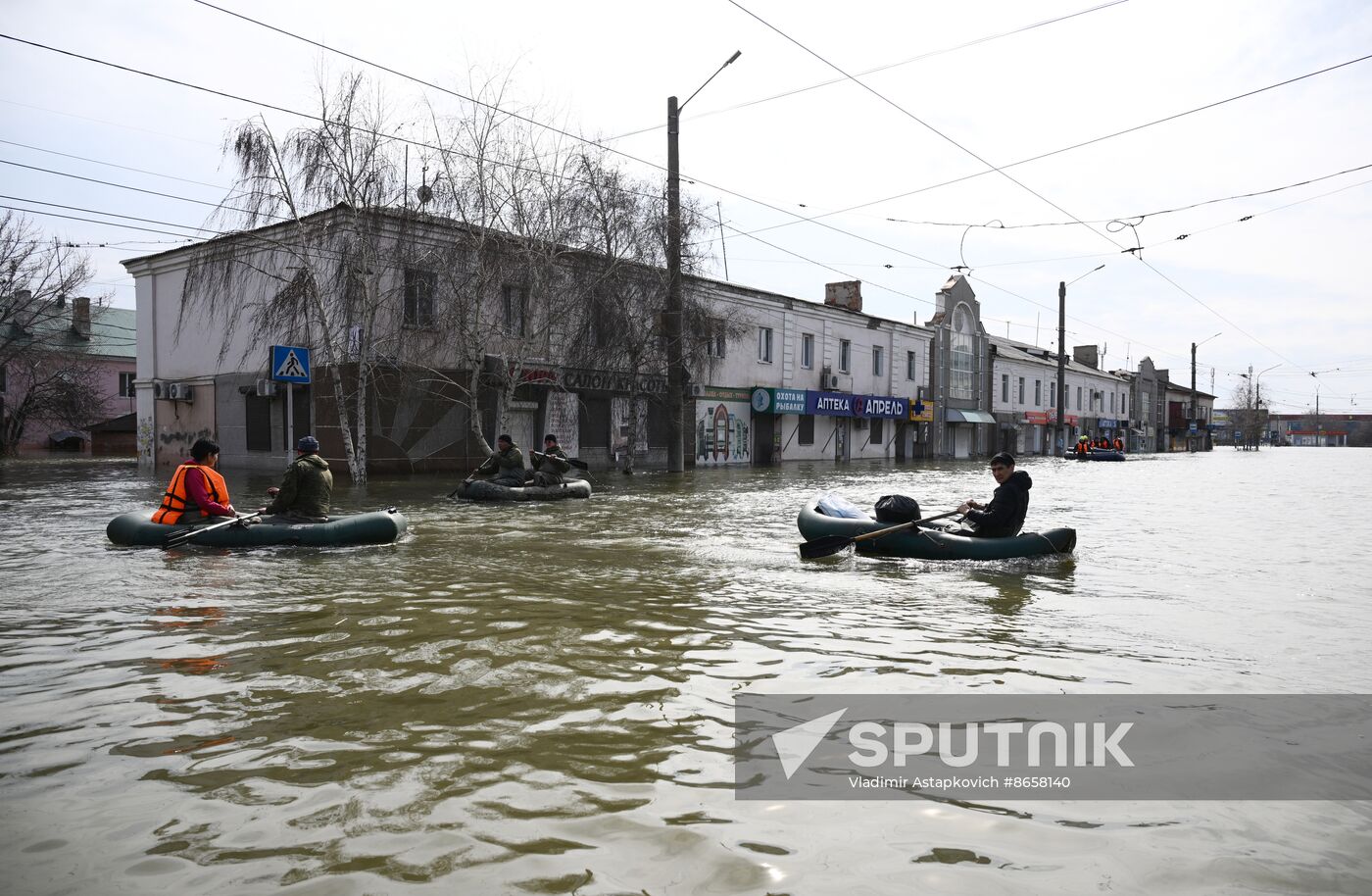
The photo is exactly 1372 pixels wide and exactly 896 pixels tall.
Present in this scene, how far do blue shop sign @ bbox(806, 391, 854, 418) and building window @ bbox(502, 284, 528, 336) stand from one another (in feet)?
54.3

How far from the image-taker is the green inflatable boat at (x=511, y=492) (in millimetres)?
16984

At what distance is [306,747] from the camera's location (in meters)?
4.26

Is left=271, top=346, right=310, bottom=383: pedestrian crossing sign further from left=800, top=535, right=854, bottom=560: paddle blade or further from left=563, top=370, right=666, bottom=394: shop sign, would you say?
left=800, top=535, right=854, bottom=560: paddle blade

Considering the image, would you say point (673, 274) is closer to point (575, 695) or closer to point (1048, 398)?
point (575, 695)

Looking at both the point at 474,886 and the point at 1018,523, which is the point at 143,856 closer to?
the point at 474,886

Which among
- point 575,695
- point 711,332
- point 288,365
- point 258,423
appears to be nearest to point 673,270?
point 711,332

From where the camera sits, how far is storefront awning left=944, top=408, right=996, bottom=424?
5012cm

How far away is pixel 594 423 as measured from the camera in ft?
95.9

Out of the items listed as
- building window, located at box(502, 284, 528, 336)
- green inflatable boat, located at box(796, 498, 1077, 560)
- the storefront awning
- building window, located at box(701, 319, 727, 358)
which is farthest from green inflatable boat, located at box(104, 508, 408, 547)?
the storefront awning

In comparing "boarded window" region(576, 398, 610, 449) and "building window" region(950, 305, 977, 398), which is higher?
"building window" region(950, 305, 977, 398)

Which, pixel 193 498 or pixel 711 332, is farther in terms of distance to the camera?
pixel 711 332

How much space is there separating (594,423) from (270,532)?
1879 cm

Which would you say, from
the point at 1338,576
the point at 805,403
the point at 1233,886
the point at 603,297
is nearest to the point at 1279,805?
the point at 1233,886

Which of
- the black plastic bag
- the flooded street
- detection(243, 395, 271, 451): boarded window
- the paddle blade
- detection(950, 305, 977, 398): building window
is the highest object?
detection(950, 305, 977, 398): building window
